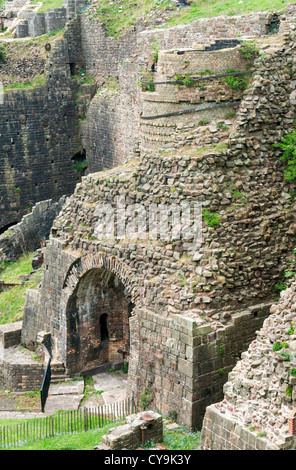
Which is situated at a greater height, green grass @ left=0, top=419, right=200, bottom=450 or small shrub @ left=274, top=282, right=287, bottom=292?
small shrub @ left=274, top=282, right=287, bottom=292

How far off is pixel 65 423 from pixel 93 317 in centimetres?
394

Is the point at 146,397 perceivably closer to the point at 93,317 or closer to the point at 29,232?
the point at 93,317

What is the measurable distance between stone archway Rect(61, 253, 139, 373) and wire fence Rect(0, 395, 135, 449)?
252 cm

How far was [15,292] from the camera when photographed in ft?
86.9

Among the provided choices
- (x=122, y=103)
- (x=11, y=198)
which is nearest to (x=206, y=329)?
(x=122, y=103)

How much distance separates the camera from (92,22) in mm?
33719

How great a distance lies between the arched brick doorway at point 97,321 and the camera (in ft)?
71.7

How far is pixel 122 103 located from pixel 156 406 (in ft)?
50.1

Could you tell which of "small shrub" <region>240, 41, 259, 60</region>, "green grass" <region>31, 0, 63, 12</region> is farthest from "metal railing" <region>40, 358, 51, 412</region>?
"green grass" <region>31, 0, 63, 12</region>

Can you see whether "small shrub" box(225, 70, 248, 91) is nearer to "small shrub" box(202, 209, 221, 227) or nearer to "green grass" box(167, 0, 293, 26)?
"small shrub" box(202, 209, 221, 227)

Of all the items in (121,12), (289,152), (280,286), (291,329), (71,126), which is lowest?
(280,286)

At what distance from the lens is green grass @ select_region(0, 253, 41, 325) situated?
998 inches

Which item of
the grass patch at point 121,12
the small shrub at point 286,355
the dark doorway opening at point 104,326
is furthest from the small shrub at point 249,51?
the grass patch at point 121,12

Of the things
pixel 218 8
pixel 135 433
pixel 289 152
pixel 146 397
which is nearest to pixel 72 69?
pixel 218 8
